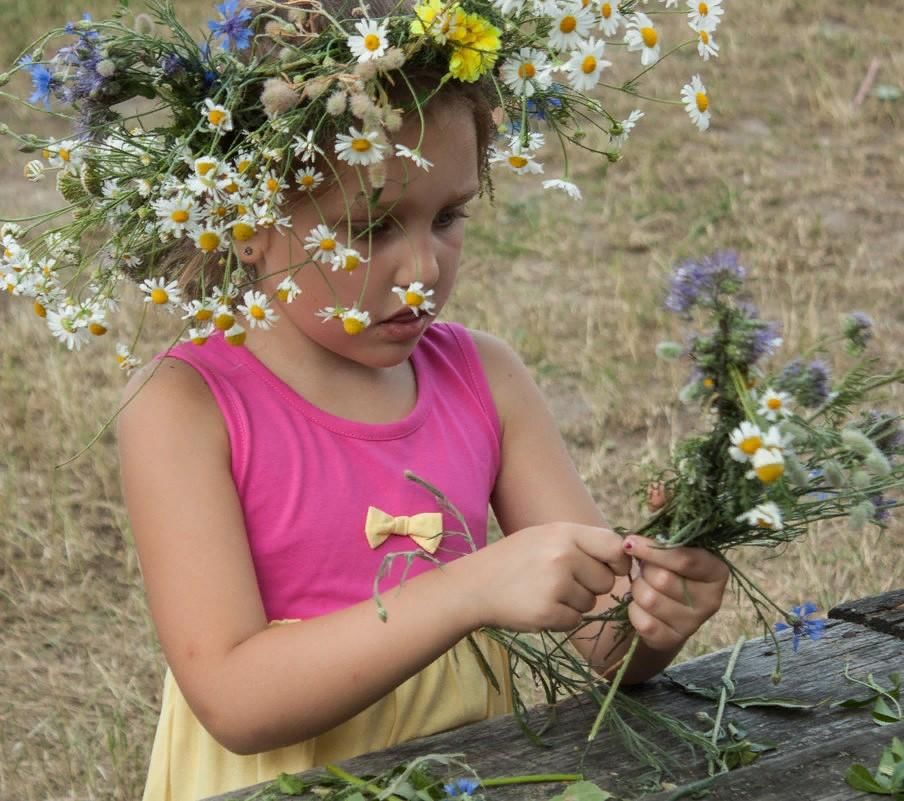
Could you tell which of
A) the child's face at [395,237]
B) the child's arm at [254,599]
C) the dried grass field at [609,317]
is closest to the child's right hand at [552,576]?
the child's arm at [254,599]

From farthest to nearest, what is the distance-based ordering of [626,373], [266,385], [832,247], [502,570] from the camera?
[832,247], [626,373], [266,385], [502,570]

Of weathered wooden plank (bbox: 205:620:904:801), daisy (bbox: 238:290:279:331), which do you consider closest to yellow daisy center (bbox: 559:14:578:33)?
daisy (bbox: 238:290:279:331)

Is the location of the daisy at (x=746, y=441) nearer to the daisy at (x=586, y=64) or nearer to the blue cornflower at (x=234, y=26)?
the daisy at (x=586, y=64)

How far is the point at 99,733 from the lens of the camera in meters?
3.09

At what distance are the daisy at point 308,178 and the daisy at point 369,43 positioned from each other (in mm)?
141

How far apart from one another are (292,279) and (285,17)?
0.33 m

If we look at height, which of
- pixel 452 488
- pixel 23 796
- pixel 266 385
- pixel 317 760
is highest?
pixel 266 385

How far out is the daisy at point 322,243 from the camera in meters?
1.71

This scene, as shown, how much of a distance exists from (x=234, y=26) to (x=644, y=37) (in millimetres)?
481

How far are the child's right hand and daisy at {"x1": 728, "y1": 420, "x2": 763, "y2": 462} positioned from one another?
31 cm

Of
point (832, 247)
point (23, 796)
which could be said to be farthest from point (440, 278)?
point (832, 247)

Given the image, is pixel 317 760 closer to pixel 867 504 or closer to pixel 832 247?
pixel 867 504

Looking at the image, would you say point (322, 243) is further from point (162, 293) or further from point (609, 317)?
point (609, 317)

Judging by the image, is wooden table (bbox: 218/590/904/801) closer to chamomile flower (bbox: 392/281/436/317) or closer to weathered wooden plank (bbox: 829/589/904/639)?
weathered wooden plank (bbox: 829/589/904/639)
